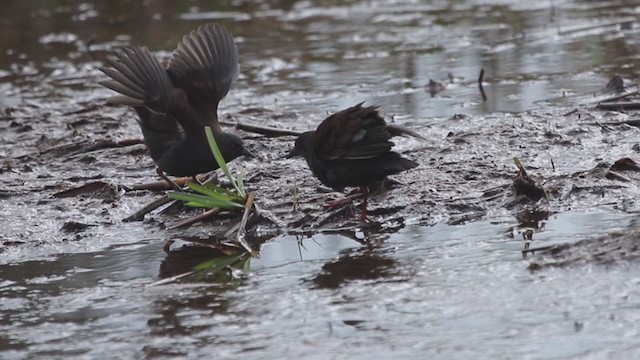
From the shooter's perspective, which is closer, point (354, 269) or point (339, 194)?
point (354, 269)

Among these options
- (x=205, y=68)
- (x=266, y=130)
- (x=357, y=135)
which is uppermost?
(x=205, y=68)

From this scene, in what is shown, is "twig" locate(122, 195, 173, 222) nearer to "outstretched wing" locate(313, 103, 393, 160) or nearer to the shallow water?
the shallow water

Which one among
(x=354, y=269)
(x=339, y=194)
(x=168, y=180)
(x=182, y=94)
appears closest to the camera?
(x=354, y=269)

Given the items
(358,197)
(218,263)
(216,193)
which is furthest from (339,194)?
(218,263)

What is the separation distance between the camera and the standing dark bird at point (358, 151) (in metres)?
6.20

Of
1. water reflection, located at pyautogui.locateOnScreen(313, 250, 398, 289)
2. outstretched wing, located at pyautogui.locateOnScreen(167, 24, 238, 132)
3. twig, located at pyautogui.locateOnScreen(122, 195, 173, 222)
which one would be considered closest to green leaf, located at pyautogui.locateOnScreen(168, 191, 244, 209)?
twig, located at pyautogui.locateOnScreen(122, 195, 173, 222)

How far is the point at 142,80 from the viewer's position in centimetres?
693

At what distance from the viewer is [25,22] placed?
16.0 meters

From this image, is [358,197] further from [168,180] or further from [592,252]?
[592,252]

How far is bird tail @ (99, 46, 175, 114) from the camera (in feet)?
22.7

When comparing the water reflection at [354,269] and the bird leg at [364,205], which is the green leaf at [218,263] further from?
the bird leg at [364,205]

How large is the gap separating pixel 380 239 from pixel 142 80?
1908 mm

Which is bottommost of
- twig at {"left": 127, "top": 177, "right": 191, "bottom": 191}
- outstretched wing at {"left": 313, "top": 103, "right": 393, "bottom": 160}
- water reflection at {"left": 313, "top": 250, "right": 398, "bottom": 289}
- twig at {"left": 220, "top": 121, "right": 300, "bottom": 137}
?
water reflection at {"left": 313, "top": 250, "right": 398, "bottom": 289}

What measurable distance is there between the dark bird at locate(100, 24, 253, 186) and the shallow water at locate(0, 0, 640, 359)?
1.28ft
